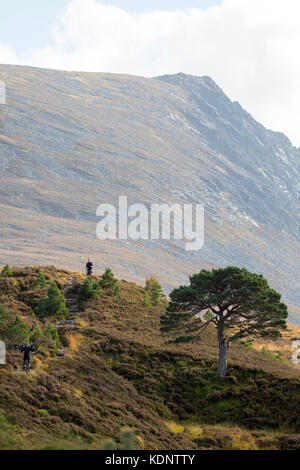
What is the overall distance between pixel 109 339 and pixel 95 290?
918cm

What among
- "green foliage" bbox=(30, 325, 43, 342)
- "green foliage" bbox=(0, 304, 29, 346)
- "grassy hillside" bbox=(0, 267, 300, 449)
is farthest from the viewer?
"green foliage" bbox=(30, 325, 43, 342)

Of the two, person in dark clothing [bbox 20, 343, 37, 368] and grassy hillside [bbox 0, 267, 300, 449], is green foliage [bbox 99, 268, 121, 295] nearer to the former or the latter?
grassy hillside [bbox 0, 267, 300, 449]

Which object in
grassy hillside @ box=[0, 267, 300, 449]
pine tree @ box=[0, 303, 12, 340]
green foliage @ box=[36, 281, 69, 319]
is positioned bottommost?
grassy hillside @ box=[0, 267, 300, 449]

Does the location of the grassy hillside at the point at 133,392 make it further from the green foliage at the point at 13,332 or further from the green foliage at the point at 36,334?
the green foliage at the point at 13,332

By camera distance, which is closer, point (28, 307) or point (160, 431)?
point (160, 431)

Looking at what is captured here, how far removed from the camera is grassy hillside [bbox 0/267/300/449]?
72.2 feet

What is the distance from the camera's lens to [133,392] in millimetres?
29875

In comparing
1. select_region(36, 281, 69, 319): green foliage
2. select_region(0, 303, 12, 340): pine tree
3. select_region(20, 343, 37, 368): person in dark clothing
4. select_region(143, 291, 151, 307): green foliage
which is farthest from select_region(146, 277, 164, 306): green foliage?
select_region(20, 343, 37, 368): person in dark clothing

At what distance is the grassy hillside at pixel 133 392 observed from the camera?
2200 centimetres

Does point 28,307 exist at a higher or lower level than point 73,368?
higher
